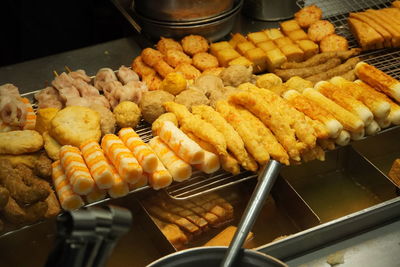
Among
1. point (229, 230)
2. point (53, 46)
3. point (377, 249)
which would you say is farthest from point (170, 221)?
point (53, 46)

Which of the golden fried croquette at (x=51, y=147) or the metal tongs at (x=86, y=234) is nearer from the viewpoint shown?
the metal tongs at (x=86, y=234)

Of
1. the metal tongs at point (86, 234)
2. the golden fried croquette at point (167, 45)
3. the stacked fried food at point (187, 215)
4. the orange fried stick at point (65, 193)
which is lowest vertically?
the stacked fried food at point (187, 215)

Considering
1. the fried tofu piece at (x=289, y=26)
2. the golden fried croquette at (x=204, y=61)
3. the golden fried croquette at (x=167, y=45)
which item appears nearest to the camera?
the golden fried croquette at (x=204, y=61)

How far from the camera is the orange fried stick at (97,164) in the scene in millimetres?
2932

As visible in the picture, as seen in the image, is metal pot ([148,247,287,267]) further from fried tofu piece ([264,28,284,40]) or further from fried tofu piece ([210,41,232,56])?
fried tofu piece ([264,28,284,40])

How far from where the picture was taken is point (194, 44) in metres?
4.36

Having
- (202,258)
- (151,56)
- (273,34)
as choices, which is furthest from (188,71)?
(202,258)

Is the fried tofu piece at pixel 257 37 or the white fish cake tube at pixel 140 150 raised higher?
the fried tofu piece at pixel 257 37

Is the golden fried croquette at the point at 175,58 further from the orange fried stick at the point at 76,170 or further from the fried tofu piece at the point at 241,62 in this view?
the orange fried stick at the point at 76,170

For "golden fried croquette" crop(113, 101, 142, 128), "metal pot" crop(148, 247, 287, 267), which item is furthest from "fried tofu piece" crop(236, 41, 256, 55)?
"metal pot" crop(148, 247, 287, 267)

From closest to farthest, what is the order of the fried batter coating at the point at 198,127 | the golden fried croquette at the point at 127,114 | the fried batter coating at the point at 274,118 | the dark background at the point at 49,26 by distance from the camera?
the fried batter coating at the point at 198,127
the fried batter coating at the point at 274,118
the golden fried croquette at the point at 127,114
the dark background at the point at 49,26

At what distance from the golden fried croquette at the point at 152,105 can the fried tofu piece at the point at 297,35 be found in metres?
1.35

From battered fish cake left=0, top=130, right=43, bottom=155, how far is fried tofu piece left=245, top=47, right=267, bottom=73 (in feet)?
5.51

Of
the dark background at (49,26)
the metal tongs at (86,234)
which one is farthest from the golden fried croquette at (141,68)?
the metal tongs at (86,234)
